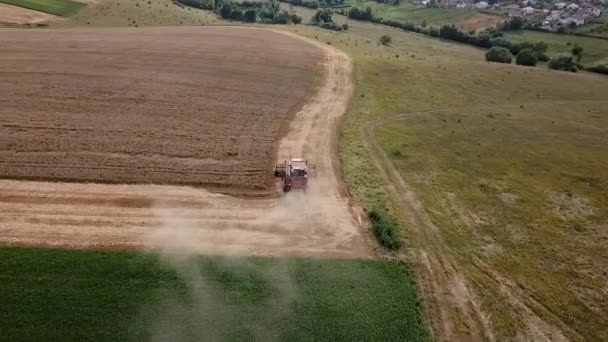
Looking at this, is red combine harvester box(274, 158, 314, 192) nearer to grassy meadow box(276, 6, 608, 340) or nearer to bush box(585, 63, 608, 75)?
grassy meadow box(276, 6, 608, 340)

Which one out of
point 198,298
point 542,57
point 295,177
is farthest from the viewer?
point 542,57

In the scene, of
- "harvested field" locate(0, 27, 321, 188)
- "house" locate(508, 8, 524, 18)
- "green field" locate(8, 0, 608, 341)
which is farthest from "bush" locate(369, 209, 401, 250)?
"house" locate(508, 8, 524, 18)

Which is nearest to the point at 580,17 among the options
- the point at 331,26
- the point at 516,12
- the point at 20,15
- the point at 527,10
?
the point at 516,12

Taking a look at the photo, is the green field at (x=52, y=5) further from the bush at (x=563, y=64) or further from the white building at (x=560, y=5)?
the white building at (x=560, y=5)

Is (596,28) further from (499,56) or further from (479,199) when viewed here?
(479,199)

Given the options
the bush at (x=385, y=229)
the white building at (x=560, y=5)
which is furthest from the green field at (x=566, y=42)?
the bush at (x=385, y=229)

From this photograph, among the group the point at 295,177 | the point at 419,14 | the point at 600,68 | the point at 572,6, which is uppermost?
the point at 572,6
